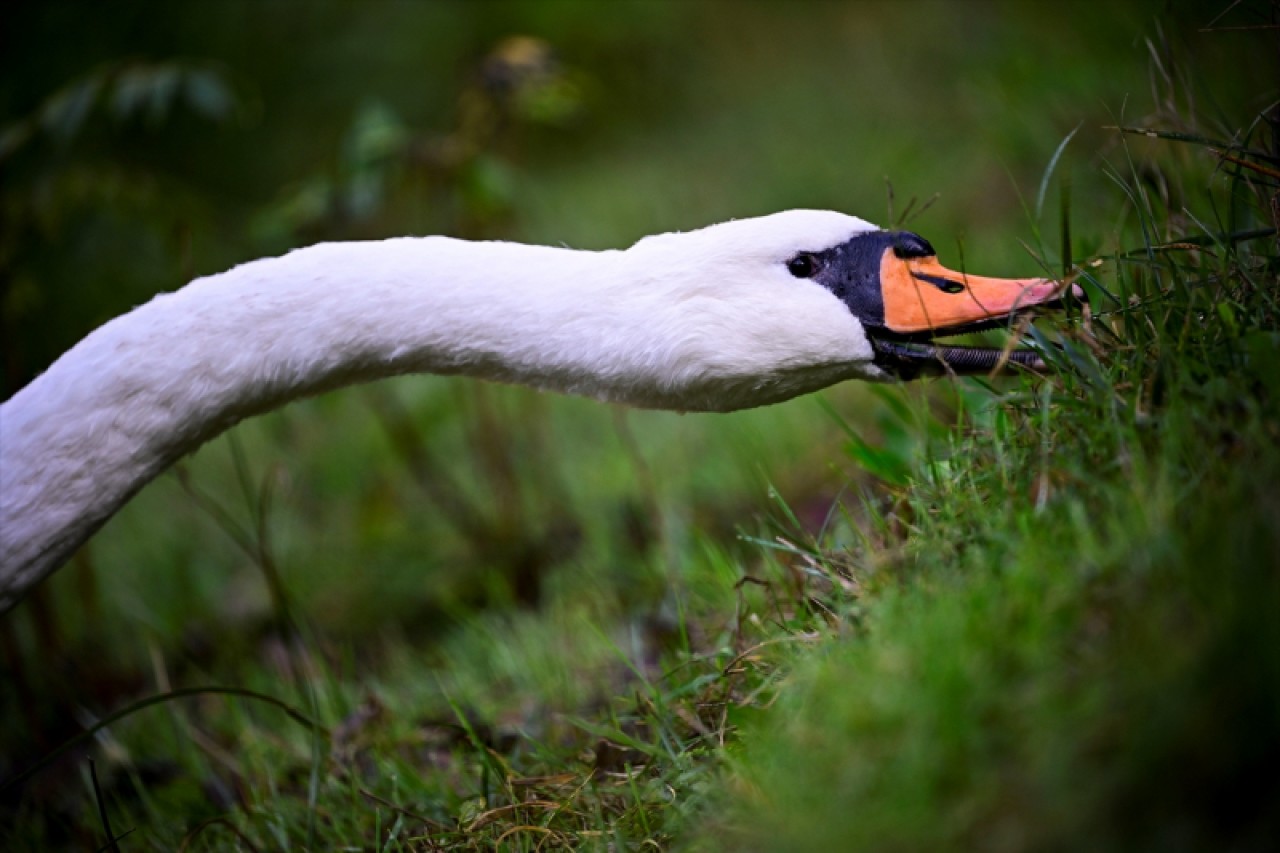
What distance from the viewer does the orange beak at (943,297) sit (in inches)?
78.3

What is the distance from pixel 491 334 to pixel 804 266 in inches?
25.7

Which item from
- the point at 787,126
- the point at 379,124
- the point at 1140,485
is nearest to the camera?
the point at 1140,485

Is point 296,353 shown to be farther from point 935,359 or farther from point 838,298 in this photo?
point 935,359

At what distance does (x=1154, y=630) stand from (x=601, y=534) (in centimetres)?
285

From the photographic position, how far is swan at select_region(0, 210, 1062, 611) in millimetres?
2002

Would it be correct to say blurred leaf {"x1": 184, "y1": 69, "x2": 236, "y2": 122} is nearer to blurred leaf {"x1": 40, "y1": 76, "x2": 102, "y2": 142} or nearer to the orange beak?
blurred leaf {"x1": 40, "y1": 76, "x2": 102, "y2": 142}

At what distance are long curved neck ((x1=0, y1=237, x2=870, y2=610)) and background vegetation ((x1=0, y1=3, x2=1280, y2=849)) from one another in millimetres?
420

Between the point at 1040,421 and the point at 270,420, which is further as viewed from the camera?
the point at 270,420

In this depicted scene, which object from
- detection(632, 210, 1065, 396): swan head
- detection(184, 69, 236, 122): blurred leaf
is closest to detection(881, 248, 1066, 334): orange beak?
detection(632, 210, 1065, 396): swan head

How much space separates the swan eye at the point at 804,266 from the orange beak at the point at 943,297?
136 mm

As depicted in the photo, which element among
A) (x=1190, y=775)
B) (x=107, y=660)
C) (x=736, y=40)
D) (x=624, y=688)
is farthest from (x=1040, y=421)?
(x=736, y=40)

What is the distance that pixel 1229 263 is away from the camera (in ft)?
6.28

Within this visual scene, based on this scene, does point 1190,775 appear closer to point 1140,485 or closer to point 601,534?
point 1140,485

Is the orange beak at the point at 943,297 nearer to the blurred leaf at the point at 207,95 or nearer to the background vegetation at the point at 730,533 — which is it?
the background vegetation at the point at 730,533
